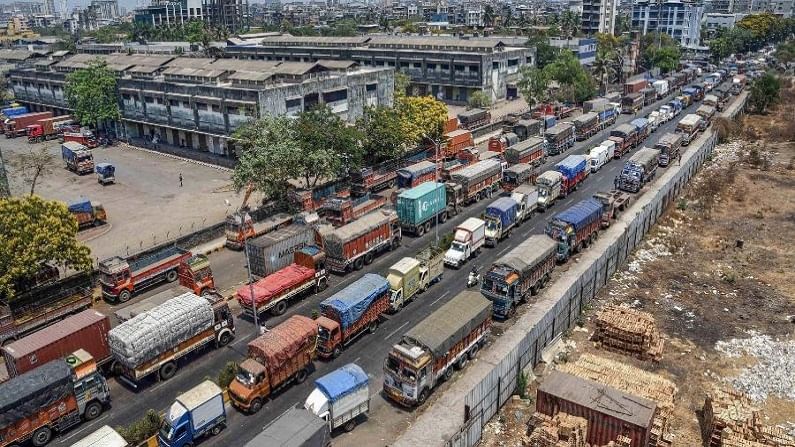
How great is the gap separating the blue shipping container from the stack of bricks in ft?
52.0

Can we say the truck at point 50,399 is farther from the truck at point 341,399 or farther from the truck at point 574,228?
the truck at point 574,228

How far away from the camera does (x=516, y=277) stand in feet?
130

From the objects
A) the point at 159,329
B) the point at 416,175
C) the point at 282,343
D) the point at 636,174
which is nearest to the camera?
the point at 282,343

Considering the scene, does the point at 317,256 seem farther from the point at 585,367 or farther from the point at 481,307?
the point at 585,367

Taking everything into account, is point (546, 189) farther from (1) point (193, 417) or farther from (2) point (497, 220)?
(1) point (193, 417)

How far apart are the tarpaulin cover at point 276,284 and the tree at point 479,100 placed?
7583 centimetres

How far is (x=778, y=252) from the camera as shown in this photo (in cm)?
5069

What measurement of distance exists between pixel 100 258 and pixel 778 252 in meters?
59.8

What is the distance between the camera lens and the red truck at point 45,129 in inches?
3959

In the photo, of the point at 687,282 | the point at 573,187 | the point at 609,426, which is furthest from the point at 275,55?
the point at 609,426

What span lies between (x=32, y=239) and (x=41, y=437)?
16.3 meters

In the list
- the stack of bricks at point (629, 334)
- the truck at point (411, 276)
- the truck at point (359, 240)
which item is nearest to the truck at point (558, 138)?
the truck at point (359, 240)

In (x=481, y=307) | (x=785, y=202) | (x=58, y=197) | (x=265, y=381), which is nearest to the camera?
(x=265, y=381)

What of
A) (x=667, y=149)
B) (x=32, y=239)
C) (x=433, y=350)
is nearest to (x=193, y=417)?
(x=433, y=350)
